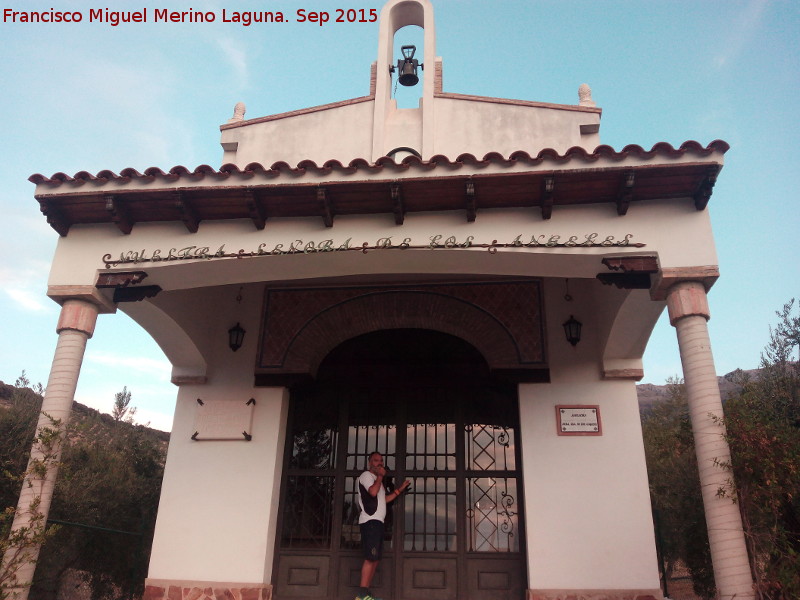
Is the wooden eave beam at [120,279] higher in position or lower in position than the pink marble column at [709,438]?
higher

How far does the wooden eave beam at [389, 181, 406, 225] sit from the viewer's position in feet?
17.0

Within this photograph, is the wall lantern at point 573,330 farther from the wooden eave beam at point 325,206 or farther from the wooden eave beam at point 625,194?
the wooden eave beam at point 325,206

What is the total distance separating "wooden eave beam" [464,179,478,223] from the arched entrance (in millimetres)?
2588

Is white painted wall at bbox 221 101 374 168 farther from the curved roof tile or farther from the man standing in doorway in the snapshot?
the man standing in doorway

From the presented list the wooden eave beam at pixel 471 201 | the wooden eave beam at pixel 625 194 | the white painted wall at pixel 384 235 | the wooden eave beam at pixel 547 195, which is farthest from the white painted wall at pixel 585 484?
the wooden eave beam at pixel 471 201

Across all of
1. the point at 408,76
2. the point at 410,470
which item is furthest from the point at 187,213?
the point at 408,76

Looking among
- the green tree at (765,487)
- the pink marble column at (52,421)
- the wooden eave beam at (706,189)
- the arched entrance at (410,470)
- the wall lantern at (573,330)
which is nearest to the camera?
the green tree at (765,487)

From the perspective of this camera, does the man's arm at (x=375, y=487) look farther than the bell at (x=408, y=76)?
No

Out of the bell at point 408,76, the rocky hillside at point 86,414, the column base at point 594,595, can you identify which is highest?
the bell at point 408,76

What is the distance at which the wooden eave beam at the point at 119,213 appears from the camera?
5473 millimetres

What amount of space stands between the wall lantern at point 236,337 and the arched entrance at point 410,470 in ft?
3.03

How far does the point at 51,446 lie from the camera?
190 inches

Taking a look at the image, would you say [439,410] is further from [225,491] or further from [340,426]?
[225,491]

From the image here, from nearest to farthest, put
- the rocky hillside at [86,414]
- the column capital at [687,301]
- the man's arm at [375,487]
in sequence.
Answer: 1. the column capital at [687,301]
2. the man's arm at [375,487]
3. the rocky hillside at [86,414]
